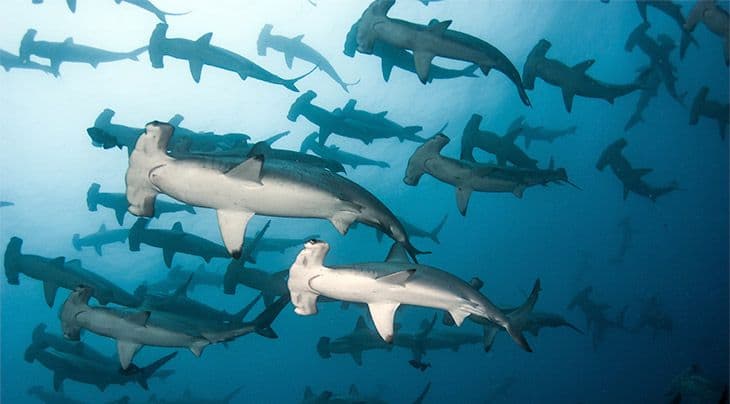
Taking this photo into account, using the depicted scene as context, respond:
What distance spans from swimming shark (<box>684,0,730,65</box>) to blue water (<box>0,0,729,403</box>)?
9.84 meters

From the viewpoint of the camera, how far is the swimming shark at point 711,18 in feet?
23.9

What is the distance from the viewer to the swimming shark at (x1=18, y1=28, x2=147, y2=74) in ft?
41.7

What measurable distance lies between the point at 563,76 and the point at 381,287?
278 inches

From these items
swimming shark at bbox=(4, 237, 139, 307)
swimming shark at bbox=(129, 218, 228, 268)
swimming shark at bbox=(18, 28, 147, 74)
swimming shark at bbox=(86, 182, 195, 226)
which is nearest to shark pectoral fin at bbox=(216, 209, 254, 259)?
swimming shark at bbox=(4, 237, 139, 307)

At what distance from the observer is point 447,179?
6.44 metres

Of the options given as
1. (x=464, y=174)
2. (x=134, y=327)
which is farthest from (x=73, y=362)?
(x=464, y=174)

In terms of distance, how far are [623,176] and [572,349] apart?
32.9 m

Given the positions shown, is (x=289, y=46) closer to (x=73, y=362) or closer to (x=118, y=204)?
(x=118, y=204)

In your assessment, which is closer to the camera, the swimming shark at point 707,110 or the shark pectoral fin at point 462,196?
the shark pectoral fin at point 462,196

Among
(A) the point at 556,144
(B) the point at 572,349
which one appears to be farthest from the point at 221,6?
(B) the point at 572,349

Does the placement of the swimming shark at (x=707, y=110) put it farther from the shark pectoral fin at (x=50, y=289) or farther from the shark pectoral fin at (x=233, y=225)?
the shark pectoral fin at (x=50, y=289)

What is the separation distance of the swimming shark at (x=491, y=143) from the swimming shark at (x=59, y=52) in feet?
27.3

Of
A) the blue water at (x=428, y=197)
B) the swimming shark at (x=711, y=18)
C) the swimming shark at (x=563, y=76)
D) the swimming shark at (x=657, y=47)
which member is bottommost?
the blue water at (x=428, y=197)

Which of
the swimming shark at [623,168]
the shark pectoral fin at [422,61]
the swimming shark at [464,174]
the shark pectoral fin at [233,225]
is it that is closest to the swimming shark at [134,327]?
the shark pectoral fin at [233,225]
